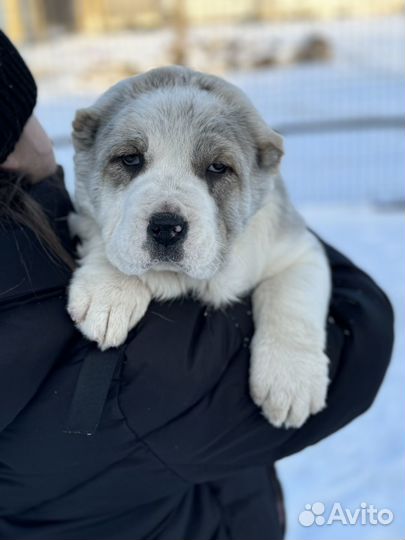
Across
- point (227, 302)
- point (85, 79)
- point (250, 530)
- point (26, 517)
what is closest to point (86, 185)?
point (227, 302)

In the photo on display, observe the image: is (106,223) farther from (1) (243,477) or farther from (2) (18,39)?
(2) (18,39)

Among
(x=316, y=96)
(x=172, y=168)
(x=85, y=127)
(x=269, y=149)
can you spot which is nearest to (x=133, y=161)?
(x=172, y=168)

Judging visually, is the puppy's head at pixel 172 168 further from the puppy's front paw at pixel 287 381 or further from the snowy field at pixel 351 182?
the snowy field at pixel 351 182

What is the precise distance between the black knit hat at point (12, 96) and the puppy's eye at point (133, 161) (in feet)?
1.24

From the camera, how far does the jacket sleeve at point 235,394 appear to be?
2123 mm

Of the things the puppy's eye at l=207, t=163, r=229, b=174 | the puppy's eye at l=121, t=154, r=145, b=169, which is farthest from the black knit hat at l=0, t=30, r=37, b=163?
the puppy's eye at l=207, t=163, r=229, b=174

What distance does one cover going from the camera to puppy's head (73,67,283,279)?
2.29 m

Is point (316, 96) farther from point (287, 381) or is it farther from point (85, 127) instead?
point (287, 381)

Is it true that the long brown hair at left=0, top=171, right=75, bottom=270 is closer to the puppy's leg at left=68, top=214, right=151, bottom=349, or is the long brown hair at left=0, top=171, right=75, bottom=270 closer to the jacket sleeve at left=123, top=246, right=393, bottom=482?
the puppy's leg at left=68, top=214, right=151, bottom=349

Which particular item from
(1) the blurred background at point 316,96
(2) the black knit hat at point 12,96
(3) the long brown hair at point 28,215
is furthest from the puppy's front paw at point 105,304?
(1) the blurred background at point 316,96

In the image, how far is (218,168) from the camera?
2545 millimetres

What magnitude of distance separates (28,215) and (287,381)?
1.04m

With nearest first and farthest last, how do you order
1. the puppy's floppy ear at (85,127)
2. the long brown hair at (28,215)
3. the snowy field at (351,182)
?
the long brown hair at (28,215), the puppy's floppy ear at (85,127), the snowy field at (351,182)
